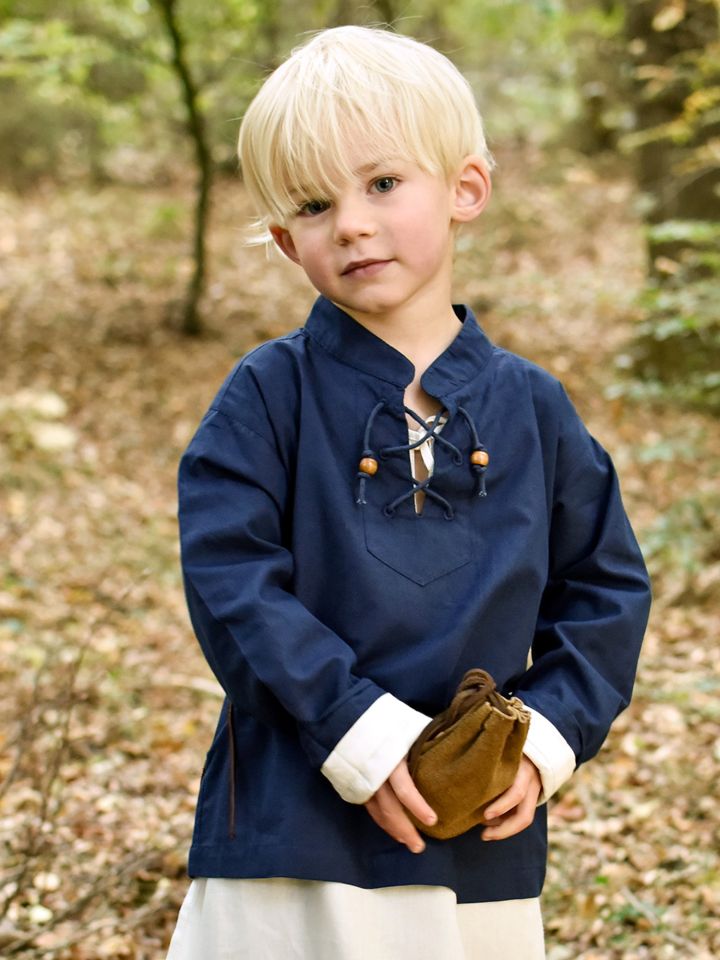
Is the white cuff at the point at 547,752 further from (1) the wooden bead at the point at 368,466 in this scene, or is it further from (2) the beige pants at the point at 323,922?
(1) the wooden bead at the point at 368,466

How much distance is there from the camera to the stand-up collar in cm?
184

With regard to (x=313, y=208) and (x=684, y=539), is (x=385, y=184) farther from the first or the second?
(x=684, y=539)

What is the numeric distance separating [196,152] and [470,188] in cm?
814

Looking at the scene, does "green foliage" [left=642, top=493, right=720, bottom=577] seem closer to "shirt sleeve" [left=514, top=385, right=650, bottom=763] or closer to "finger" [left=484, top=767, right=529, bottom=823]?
"shirt sleeve" [left=514, top=385, right=650, bottom=763]

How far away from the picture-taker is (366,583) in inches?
67.8

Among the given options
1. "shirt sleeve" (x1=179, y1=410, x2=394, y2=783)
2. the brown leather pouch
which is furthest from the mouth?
the brown leather pouch

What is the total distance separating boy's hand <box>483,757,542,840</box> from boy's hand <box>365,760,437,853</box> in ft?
0.42

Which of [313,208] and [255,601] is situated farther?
[313,208]

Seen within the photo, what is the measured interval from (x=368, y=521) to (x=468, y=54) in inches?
660

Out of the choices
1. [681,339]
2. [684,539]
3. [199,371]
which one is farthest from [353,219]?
[199,371]

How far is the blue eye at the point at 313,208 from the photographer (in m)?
1.80

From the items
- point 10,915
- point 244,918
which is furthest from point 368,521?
point 10,915

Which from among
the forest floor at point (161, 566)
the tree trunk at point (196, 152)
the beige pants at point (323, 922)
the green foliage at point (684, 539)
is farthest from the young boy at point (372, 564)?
the tree trunk at point (196, 152)

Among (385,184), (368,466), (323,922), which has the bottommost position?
(323,922)
